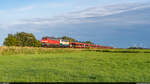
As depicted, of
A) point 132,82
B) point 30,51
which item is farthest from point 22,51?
point 132,82

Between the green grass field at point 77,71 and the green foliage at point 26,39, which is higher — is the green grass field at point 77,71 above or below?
below

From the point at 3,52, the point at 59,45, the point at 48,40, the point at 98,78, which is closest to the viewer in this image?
the point at 98,78

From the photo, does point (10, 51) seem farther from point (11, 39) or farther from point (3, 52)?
point (11, 39)

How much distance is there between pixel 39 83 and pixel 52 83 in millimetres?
391

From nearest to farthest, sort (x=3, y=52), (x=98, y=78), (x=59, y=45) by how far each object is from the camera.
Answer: (x=98, y=78), (x=3, y=52), (x=59, y=45)

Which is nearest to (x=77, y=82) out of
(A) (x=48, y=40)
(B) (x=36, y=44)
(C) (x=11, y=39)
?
(A) (x=48, y=40)

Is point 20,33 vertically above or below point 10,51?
above

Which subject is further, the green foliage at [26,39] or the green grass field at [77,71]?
the green foliage at [26,39]

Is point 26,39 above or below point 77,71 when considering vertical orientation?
above

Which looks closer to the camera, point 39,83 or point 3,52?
point 39,83

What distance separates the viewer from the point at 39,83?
19.7ft

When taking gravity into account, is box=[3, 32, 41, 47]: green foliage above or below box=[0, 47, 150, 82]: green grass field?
above

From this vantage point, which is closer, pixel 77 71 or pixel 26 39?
pixel 77 71

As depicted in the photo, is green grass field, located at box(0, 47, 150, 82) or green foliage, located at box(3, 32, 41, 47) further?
green foliage, located at box(3, 32, 41, 47)
